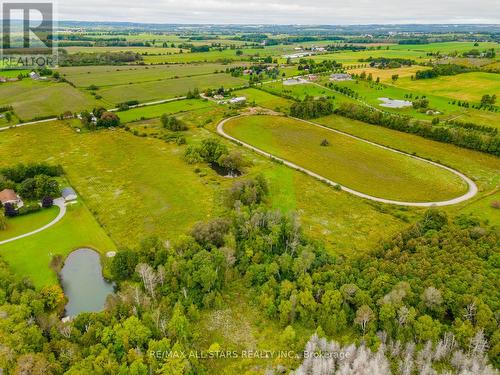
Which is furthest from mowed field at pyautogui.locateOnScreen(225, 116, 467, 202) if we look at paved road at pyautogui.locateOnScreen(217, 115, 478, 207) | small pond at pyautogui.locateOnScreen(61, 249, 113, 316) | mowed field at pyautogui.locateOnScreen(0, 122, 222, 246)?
small pond at pyautogui.locateOnScreen(61, 249, 113, 316)

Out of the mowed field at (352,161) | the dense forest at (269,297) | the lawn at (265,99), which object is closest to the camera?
the dense forest at (269,297)

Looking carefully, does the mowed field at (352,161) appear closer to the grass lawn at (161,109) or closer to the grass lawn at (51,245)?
the grass lawn at (161,109)

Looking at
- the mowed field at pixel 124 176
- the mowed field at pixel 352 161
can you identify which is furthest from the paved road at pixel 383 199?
the mowed field at pixel 124 176

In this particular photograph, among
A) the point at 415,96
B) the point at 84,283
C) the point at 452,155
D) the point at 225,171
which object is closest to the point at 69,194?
the point at 84,283

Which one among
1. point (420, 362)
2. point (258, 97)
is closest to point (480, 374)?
point (420, 362)

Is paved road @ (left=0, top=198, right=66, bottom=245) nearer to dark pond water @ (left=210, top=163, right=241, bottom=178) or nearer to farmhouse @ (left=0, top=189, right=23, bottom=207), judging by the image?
farmhouse @ (left=0, top=189, right=23, bottom=207)

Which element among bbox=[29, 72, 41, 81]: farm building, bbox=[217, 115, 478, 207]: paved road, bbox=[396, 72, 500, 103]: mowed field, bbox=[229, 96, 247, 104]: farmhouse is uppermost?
bbox=[396, 72, 500, 103]: mowed field
